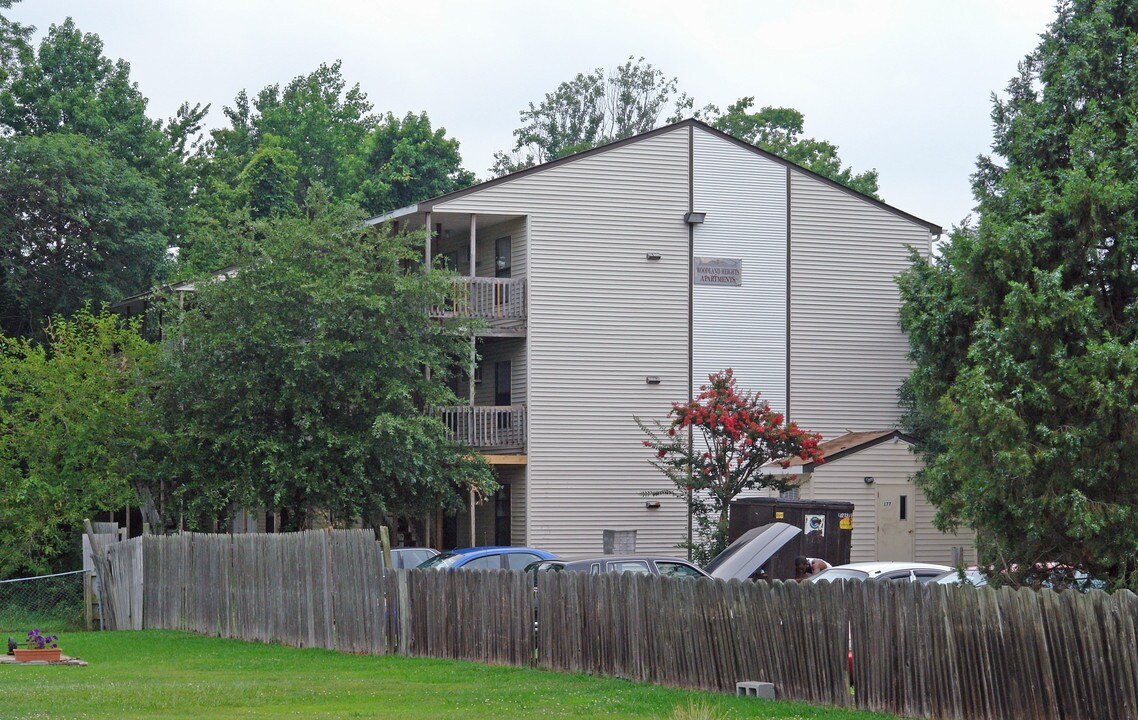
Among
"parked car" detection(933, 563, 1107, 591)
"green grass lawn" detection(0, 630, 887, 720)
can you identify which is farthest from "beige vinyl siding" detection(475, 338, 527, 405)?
"parked car" detection(933, 563, 1107, 591)

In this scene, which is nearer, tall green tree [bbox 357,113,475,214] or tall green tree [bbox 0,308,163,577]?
tall green tree [bbox 0,308,163,577]

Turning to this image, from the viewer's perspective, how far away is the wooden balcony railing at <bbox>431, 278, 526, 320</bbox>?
3478cm

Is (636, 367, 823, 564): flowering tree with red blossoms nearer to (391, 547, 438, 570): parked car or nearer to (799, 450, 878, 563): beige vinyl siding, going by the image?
(799, 450, 878, 563): beige vinyl siding

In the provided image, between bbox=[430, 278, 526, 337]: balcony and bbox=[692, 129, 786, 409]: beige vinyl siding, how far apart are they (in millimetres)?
4567

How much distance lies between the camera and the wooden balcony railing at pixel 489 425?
34625 mm

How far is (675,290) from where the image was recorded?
37.1 metres

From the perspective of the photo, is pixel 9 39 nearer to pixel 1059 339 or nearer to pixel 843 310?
pixel 843 310

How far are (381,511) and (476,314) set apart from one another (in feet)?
20.4

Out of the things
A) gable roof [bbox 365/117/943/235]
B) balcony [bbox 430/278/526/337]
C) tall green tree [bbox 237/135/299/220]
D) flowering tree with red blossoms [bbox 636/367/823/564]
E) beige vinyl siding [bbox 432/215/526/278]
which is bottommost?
flowering tree with red blossoms [bbox 636/367/823/564]

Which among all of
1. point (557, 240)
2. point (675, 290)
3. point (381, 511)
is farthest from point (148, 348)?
point (675, 290)

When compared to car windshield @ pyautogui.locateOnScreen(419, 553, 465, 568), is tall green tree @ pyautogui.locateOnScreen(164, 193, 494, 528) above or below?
above

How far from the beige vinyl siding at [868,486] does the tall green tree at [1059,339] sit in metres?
15.2

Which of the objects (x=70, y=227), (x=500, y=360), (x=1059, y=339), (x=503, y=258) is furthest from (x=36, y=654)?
(x=70, y=227)

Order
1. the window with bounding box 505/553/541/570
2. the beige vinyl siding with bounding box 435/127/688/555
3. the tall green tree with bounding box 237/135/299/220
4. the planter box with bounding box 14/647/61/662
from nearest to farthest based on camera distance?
1. the planter box with bounding box 14/647/61/662
2. the window with bounding box 505/553/541/570
3. the beige vinyl siding with bounding box 435/127/688/555
4. the tall green tree with bounding box 237/135/299/220
